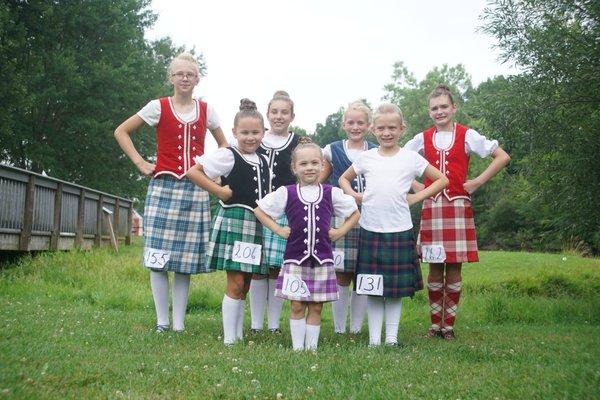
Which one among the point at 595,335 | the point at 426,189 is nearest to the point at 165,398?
the point at 426,189

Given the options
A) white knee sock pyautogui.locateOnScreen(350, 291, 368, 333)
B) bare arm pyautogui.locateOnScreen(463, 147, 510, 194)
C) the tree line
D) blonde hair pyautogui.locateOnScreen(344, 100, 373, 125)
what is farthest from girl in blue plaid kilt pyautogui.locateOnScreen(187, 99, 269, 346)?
the tree line

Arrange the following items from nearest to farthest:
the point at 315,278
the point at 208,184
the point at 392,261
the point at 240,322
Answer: the point at 315,278 → the point at 208,184 → the point at 392,261 → the point at 240,322

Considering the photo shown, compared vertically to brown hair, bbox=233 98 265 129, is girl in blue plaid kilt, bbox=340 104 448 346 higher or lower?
lower

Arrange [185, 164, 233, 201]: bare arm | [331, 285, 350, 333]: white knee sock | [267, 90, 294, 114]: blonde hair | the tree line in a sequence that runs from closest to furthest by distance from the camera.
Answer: [185, 164, 233, 201]: bare arm
[267, 90, 294, 114]: blonde hair
[331, 285, 350, 333]: white knee sock
the tree line

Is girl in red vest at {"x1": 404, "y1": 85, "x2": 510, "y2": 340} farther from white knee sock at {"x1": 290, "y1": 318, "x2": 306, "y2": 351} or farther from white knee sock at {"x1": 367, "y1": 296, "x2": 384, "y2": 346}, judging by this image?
white knee sock at {"x1": 290, "y1": 318, "x2": 306, "y2": 351}

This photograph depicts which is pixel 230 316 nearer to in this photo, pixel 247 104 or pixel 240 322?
pixel 240 322

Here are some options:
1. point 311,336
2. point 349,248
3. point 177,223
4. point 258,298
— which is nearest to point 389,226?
point 349,248

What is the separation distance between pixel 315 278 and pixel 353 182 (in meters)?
1.40

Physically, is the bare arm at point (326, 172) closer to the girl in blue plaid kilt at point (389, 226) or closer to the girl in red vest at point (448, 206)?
the girl in blue plaid kilt at point (389, 226)

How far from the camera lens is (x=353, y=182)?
5629mm

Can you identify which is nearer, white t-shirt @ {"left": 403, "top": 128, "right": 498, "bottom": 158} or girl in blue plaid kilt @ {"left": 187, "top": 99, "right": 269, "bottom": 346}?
girl in blue plaid kilt @ {"left": 187, "top": 99, "right": 269, "bottom": 346}

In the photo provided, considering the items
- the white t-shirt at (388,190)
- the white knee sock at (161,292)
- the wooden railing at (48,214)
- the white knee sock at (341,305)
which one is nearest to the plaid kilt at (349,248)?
→ the white knee sock at (341,305)

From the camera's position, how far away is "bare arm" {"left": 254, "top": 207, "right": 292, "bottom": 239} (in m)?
4.52

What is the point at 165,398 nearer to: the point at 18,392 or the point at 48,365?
the point at 18,392
